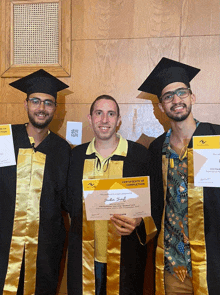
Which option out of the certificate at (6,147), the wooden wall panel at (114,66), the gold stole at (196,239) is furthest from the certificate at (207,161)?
the certificate at (6,147)

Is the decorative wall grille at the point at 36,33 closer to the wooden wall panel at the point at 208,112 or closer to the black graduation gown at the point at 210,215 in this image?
the wooden wall panel at the point at 208,112

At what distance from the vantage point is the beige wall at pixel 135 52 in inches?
101

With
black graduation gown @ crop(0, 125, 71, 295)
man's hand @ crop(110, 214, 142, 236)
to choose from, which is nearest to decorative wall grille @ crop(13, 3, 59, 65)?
black graduation gown @ crop(0, 125, 71, 295)

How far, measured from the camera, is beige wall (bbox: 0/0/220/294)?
8.43ft

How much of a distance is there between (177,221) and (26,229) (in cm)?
114

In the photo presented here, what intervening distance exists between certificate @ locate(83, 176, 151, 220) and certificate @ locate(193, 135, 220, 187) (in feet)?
1.22

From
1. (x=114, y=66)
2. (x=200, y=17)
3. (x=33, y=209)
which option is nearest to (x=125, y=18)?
(x=114, y=66)

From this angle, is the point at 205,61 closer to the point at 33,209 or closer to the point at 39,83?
the point at 39,83

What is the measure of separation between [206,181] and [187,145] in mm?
318

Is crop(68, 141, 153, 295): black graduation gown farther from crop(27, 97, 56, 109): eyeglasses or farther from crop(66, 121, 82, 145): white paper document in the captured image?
crop(66, 121, 82, 145): white paper document

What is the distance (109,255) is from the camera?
6.23 feet

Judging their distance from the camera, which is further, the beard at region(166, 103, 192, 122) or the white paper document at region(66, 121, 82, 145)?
the white paper document at region(66, 121, 82, 145)

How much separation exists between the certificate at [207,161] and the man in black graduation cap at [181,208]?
0.11 metres

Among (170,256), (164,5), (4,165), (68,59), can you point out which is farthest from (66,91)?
(170,256)
